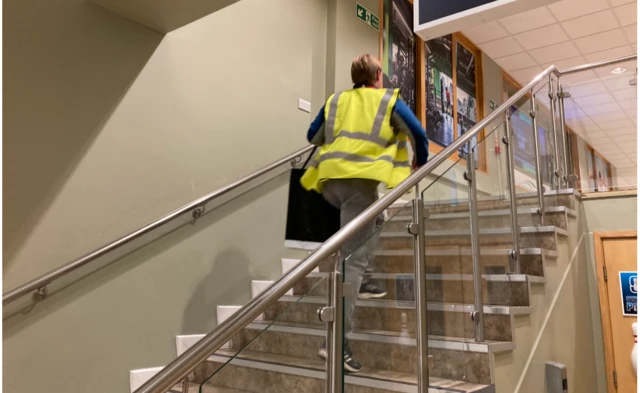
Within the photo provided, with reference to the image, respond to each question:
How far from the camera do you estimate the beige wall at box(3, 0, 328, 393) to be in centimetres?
274

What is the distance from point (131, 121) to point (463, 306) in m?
2.38

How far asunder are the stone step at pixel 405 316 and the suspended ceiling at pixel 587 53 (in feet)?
6.39

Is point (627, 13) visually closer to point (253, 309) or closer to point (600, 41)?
point (600, 41)

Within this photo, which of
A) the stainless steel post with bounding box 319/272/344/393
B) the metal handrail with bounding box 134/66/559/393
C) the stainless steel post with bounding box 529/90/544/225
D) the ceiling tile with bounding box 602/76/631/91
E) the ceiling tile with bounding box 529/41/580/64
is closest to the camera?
the metal handrail with bounding box 134/66/559/393

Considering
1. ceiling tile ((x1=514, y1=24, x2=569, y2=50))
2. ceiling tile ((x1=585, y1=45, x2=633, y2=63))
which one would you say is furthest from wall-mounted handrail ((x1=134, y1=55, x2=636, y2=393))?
ceiling tile ((x1=585, y1=45, x2=633, y2=63))

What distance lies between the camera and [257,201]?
4.03 meters

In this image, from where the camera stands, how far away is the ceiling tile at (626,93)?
443cm

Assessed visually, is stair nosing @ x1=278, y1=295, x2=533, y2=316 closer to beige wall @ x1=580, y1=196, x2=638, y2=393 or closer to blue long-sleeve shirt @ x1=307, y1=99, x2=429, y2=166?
blue long-sleeve shirt @ x1=307, y1=99, x2=429, y2=166

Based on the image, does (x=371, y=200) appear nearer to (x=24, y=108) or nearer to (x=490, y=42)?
(x=24, y=108)

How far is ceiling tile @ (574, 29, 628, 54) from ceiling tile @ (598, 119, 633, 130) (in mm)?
2236

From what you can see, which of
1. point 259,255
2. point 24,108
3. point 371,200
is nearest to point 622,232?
point 371,200

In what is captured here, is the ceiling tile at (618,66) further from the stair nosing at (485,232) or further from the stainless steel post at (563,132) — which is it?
the stair nosing at (485,232)

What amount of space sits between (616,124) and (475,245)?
126 inches

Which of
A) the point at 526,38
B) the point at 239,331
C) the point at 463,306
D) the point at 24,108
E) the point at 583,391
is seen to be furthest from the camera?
the point at 526,38
